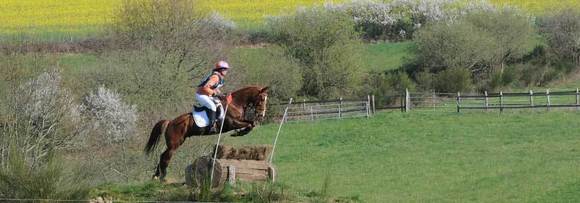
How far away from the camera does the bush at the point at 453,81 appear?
2437 inches

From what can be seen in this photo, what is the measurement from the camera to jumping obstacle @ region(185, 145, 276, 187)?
1708 cm

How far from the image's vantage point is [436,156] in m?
35.4

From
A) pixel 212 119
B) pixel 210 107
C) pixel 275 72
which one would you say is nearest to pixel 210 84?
pixel 210 107

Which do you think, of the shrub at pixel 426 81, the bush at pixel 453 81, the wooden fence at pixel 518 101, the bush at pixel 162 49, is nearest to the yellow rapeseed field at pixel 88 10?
the shrub at pixel 426 81

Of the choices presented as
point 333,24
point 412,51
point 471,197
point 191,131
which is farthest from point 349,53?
point 191,131

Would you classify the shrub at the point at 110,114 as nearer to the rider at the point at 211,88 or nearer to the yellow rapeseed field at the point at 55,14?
the rider at the point at 211,88

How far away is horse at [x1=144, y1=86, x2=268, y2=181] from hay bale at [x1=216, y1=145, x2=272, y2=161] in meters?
0.61

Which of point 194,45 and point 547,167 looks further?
point 194,45

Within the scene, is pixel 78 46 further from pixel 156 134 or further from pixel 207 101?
pixel 207 101

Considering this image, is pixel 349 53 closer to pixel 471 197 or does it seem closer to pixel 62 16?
pixel 62 16

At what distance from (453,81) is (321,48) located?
28.0 feet

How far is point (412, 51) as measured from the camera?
2773 inches

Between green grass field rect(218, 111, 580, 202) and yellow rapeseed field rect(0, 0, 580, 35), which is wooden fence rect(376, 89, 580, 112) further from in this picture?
yellow rapeseed field rect(0, 0, 580, 35)

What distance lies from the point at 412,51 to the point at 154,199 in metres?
55.0
